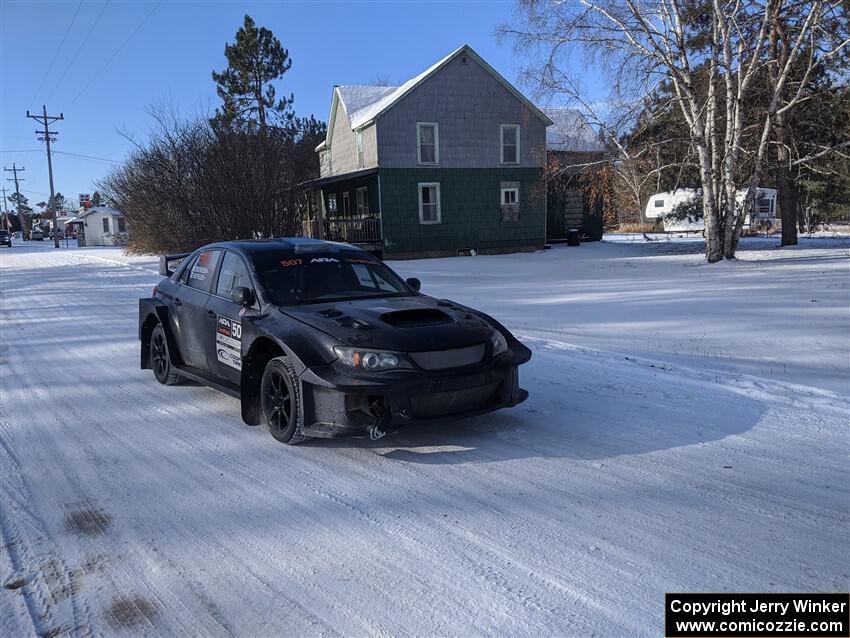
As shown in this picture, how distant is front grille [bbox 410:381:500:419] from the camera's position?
4.26 m

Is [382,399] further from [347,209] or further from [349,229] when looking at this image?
[347,209]

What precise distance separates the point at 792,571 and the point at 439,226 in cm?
2486

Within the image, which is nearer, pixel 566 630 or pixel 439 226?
pixel 566 630

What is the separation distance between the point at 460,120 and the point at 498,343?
78.6ft

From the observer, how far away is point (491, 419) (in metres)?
5.22

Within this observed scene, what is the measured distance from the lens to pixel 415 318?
15.6 feet

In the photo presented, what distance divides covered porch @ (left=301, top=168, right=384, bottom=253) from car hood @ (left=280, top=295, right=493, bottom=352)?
19.5m

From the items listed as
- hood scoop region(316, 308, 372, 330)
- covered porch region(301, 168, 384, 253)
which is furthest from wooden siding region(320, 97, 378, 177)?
hood scoop region(316, 308, 372, 330)

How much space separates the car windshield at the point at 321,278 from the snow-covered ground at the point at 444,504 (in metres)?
1.20

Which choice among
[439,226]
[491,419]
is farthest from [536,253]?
[491,419]

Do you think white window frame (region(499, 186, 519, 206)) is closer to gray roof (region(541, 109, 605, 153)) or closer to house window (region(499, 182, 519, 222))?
house window (region(499, 182, 519, 222))

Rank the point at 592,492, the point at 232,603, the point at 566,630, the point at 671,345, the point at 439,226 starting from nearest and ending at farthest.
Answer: the point at 566,630 → the point at 232,603 → the point at 592,492 → the point at 671,345 → the point at 439,226

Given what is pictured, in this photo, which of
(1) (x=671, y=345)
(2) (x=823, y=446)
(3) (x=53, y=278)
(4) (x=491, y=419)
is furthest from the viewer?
(3) (x=53, y=278)

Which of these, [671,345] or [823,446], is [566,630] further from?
[671,345]
